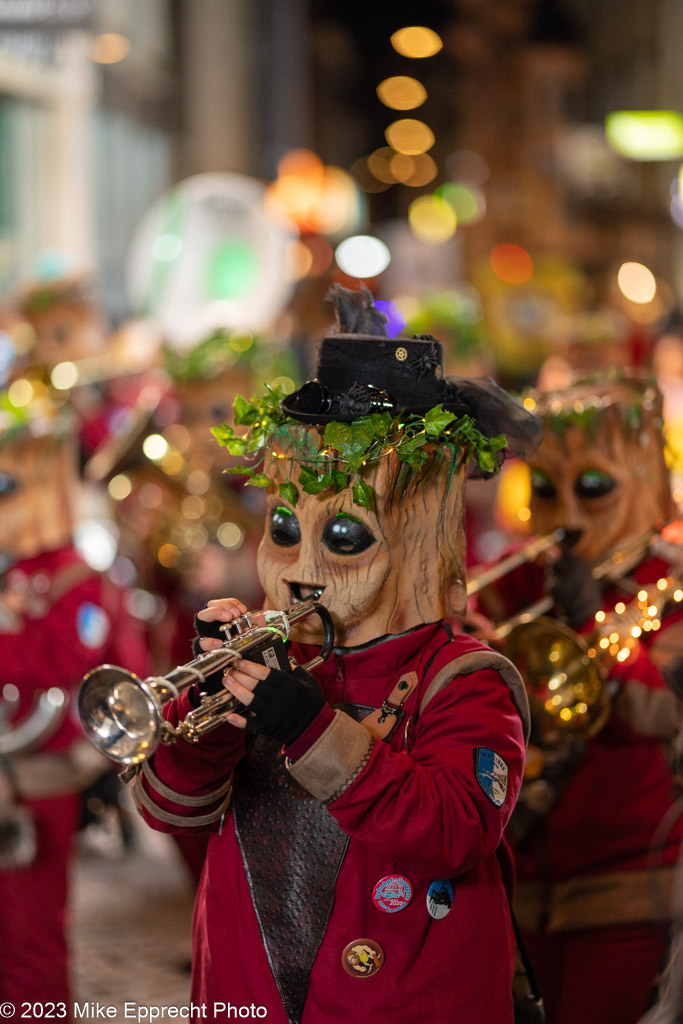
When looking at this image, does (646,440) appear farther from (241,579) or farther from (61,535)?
(241,579)

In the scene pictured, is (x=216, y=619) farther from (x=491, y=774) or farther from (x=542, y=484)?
(x=542, y=484)

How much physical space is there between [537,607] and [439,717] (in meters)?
1.32

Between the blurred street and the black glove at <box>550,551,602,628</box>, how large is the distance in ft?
6.89

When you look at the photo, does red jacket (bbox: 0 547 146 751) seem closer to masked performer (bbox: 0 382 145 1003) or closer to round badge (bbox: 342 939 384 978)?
masked performer (bbox: 0 382 145 1003)

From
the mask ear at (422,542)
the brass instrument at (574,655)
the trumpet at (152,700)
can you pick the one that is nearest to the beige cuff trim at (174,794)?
the trumpet at (152,700)

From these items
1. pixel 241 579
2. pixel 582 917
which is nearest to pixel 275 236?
pixel 241 579

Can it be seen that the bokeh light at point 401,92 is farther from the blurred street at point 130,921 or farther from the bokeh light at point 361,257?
the blurred street at point 130,921

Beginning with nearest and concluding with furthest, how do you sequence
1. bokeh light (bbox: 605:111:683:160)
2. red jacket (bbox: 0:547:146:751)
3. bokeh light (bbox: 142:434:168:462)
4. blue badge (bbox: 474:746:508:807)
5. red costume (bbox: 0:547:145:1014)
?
blue badge (bbox: 474:746:508:807)
red costume (bbox: 0:547:145:1014)
red jacket (bbox: 0:547:146:751)
bokeh light (bbox: 142:434:168:462)
bokeh light (bbox: 605:111:683:160)

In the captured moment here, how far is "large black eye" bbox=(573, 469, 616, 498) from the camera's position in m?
3.71

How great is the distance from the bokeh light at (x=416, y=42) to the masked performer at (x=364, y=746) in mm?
5191

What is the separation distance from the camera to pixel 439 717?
2482 millimetres

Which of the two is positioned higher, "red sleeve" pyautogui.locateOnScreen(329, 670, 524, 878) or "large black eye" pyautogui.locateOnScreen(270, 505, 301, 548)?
"large black eye" pyautogui.locateOnScreen(270, 505, 301, 548)

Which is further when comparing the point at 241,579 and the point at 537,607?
the point at 241,579

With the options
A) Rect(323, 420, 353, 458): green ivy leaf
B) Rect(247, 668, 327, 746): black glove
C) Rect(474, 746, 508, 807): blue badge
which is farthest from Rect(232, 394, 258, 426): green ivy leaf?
Rect(474, 746, 508, 807): blue badge
